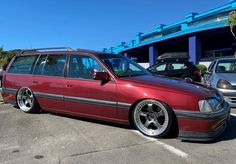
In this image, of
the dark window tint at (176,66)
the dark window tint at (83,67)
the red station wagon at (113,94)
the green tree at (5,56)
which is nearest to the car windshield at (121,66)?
the red station wagon at (113,94)

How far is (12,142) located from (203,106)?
300cm

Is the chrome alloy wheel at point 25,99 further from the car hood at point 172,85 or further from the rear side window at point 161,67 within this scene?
the rear side window at point 161,67

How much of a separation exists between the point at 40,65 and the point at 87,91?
1.77 metres

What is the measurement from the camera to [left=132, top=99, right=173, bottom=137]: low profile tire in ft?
16.3

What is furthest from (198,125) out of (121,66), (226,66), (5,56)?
(5,56)

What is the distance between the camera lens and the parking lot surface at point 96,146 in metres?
4.15

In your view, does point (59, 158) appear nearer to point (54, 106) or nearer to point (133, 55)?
point (54, 106)

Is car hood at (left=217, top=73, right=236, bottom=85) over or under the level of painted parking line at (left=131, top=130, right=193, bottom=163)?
over

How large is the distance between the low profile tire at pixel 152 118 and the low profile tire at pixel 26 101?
8.83 feet

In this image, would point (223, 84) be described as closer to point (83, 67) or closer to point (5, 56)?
point (83, 67)

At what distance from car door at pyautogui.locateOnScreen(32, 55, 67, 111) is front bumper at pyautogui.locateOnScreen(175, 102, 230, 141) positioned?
8.39ft

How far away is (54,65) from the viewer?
671 centimetres

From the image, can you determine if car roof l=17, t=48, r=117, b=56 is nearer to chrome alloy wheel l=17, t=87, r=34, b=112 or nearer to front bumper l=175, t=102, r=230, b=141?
chrome alloy wheel l=17, t=87, r=34, b=112

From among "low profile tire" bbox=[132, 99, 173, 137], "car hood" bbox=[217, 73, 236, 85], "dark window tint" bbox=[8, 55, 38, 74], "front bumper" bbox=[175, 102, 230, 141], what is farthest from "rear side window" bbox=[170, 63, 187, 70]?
"front bumper" bbox=[175, 102, 230, 141]
